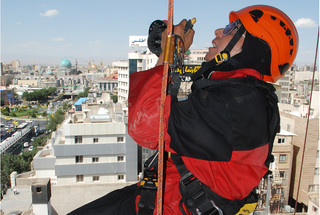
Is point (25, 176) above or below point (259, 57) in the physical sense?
below

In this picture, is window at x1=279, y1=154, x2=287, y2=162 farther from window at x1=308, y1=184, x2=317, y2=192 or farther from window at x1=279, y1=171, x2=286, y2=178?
window at x1=308, y1=184, x2=317, y2=192

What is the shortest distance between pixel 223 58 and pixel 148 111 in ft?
1.29

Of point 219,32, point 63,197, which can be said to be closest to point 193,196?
point 219,32

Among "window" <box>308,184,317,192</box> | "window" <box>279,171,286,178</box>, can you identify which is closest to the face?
"window" <box>279,171,286,178</box>

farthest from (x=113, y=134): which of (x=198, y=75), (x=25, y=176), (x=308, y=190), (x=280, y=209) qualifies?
(x=198, y=75)

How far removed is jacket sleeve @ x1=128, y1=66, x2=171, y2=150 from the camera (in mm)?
1083

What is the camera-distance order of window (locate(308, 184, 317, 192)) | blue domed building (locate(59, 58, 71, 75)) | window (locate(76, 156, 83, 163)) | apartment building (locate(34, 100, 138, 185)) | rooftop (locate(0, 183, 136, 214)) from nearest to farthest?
rooftop (locate(0, 183, 136, 214)), apartment building (locate(34, 100, 138, 185)), window (locate(76, 156, 83, 163)), window (locate(308, 184, 317, 192)), blue domed building (locate(59, 58, 71, 75))

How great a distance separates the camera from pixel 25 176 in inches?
672

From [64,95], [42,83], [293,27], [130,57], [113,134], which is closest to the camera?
[293,27]

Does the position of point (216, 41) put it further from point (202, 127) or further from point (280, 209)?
point (280, 209)

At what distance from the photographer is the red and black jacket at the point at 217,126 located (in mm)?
1010

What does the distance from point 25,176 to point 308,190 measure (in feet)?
55.3

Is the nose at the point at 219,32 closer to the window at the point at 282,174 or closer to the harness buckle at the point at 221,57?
the harness buckle at the point at 221,57

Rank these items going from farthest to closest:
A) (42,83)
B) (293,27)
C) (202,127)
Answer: (42,83), (293,27), (202,127)
